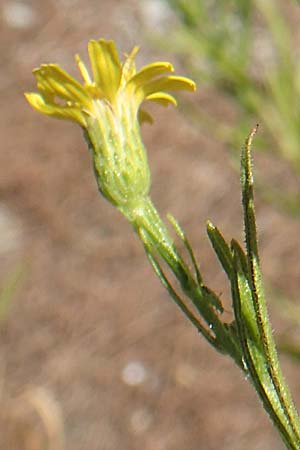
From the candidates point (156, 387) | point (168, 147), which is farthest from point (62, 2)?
point (156, 387)

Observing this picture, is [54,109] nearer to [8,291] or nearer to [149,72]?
[149,72]

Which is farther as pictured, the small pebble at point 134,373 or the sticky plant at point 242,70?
the small pebble at point 134,373

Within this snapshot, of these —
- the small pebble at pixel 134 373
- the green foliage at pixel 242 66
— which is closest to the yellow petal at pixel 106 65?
the green foliage at pixel 242 66

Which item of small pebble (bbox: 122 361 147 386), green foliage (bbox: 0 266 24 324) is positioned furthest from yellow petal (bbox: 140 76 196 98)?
small pebble (bbox: 122 361 147 386)

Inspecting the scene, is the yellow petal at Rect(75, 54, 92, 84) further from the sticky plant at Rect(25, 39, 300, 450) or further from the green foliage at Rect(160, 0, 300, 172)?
the green foliage at Rect(160, 0, 300, 172)

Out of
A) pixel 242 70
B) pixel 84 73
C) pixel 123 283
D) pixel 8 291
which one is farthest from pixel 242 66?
pixel 123 283

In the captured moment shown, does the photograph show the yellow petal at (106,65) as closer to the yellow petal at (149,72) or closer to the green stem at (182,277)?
the yellow petal at (149,72)

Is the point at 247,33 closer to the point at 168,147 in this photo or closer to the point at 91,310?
the point at 91,310
